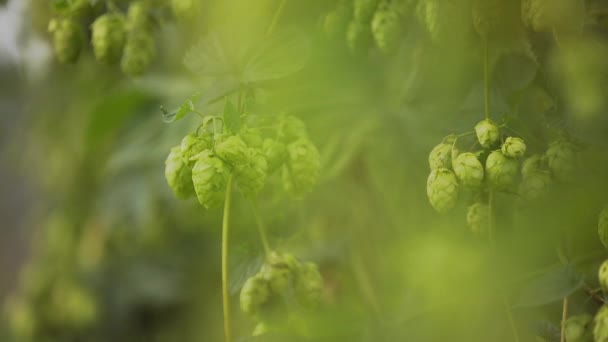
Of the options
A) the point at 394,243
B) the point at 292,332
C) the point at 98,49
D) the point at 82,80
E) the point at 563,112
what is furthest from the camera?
the point at 82,80

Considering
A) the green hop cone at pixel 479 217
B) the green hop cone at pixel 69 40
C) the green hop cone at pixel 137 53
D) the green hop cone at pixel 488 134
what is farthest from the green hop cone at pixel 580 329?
the green hop cone at pixel 69 40

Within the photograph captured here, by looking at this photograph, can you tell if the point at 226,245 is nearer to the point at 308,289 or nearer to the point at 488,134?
the point at 308,289

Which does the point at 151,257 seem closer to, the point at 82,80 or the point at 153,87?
the point at 82,80

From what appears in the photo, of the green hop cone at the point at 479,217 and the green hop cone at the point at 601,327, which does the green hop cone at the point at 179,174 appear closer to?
the green hop cone at the point at 479,217

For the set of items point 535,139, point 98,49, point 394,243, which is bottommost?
point 394,243

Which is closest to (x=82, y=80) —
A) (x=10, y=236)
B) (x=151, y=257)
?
(x=151, y=257)

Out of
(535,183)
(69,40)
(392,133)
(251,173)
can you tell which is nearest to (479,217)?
(535,183)
